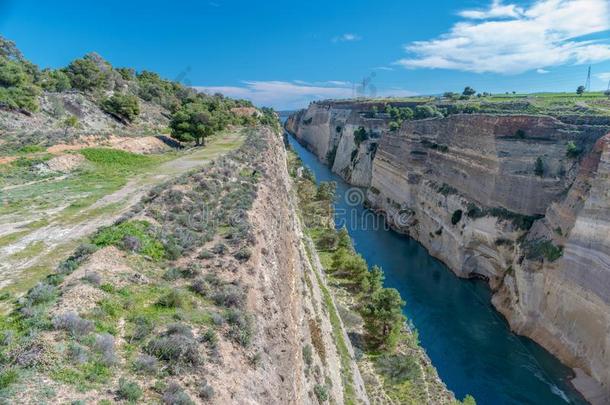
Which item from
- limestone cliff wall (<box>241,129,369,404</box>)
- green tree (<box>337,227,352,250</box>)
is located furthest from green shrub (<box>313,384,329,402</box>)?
green tree (<box>337,227,352,250</box>)

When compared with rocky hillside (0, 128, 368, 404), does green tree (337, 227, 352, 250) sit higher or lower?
lower

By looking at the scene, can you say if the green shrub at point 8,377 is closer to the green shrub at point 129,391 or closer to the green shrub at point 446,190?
the green shrub at point 129,391

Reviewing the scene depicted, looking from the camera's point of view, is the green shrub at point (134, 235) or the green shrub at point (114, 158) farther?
the green shrub at point (114, 158)

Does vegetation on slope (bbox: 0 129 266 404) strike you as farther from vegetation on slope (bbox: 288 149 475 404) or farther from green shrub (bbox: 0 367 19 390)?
vegetation on slope (bbox: 288 149 475 404)

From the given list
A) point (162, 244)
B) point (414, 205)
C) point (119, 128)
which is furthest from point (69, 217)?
point (414, 205)

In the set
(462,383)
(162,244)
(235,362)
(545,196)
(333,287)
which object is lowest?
(462,383)

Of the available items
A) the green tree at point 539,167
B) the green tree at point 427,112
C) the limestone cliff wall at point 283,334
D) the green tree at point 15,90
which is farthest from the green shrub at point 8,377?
the green tree at point 427,112

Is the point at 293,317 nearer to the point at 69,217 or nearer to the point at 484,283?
the point at 69,217
